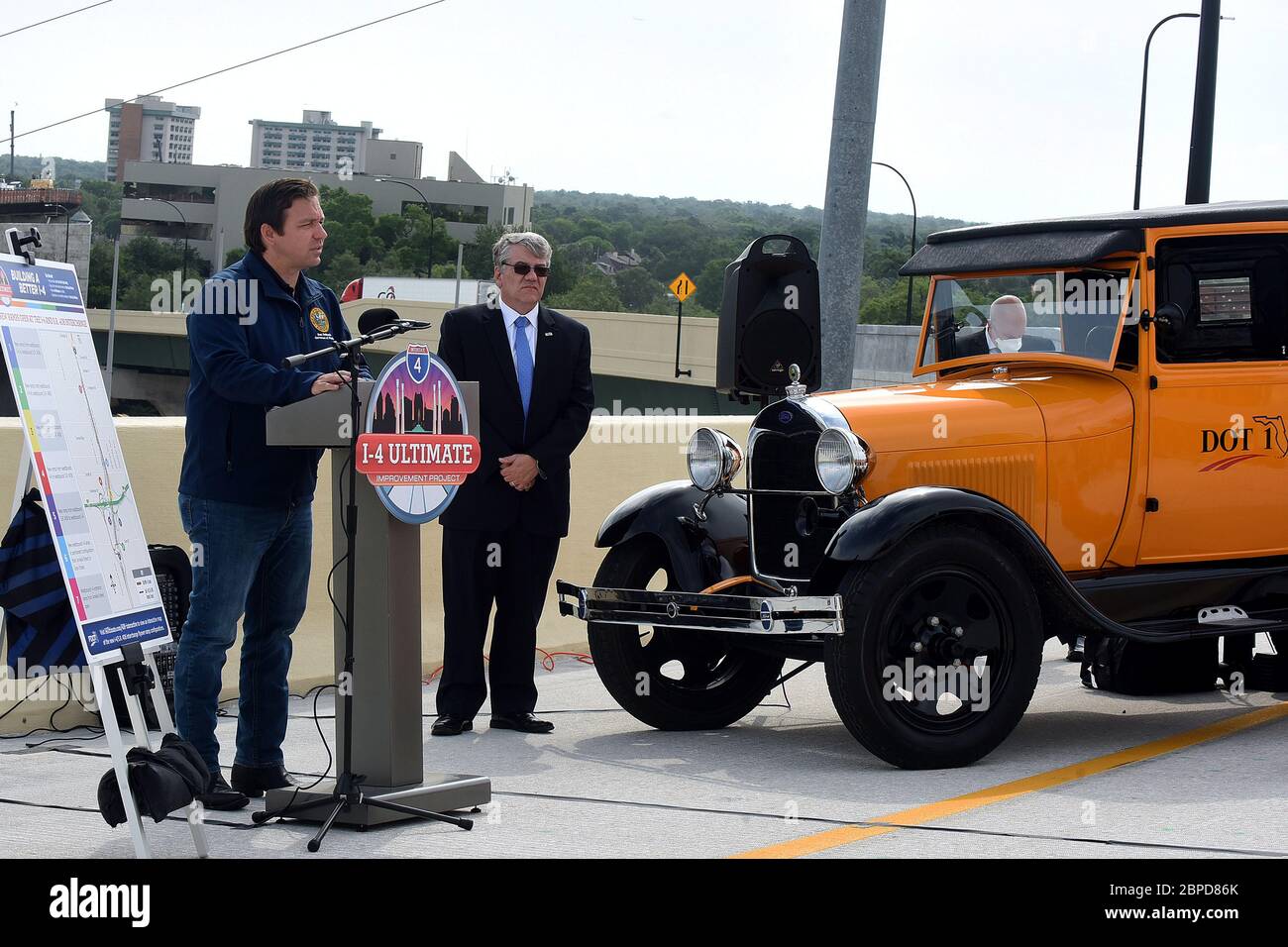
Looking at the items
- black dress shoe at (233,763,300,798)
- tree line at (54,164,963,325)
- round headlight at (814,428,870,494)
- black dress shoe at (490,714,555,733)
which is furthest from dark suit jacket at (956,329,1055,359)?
tree line at (54,164,963,325)

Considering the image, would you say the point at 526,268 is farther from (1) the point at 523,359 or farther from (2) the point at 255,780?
(2) the point at 255,780

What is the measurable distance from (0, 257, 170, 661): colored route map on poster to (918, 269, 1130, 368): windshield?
13.6ft

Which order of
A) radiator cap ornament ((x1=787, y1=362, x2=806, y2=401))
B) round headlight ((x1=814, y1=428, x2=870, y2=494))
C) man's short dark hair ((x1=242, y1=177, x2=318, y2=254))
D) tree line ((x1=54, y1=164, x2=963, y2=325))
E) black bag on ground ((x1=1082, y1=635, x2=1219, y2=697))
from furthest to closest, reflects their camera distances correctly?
1. tree line ((x1=54, y1=164, x2=963, y2=325))
2. black bag on ground ((x1=1082, y1=635, x2=1219, y2=697))
3. radiator cap ornament ((x1=787, y1=362, x2=806, y2=401))
4. round headlight ((x1=814, y1=428, x2=870, y2=494))
5. man's short dark hair ((x1=242, y1=177, x2=318, y2=254))

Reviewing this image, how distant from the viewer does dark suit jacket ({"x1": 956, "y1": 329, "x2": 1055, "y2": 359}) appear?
24.5 ft

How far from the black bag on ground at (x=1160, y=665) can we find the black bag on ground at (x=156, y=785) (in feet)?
15.4

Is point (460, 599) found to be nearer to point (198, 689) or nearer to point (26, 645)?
point (198, 689)

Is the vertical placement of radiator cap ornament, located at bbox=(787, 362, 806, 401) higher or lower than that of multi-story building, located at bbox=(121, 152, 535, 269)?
lower

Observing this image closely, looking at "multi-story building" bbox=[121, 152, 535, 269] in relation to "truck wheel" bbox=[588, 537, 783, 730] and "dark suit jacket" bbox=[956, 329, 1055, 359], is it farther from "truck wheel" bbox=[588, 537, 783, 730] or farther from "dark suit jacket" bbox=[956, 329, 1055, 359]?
"truck wheel" bbox=[588, 537, 783, 730]

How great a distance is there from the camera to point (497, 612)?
Answer: 7320 mm

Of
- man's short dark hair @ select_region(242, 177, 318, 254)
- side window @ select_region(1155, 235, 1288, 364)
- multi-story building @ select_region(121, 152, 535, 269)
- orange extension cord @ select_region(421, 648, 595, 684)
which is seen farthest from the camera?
multi-story building @ select_region(121, 152, 535, 269)

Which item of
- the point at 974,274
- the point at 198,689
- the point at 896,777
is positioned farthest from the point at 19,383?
the point at 974,274

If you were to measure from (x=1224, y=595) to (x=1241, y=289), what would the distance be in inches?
53.3

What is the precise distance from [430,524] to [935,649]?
3.57 metres

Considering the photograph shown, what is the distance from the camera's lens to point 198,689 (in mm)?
5555
